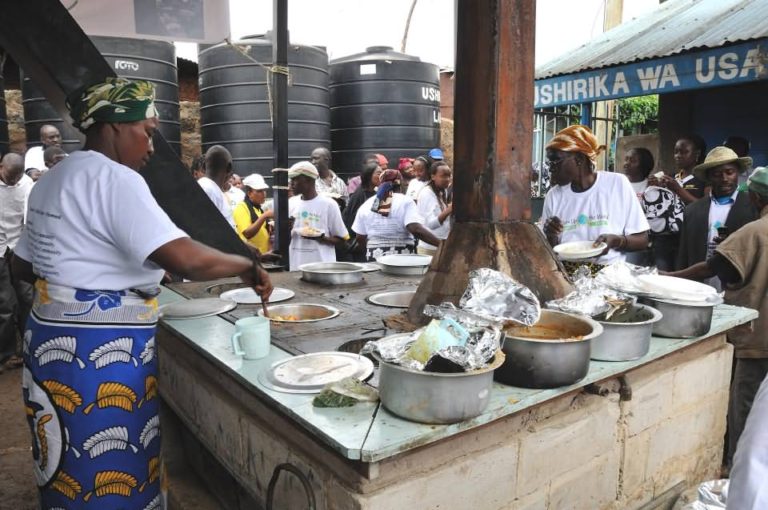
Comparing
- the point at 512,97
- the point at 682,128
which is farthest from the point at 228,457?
the point at 682,128

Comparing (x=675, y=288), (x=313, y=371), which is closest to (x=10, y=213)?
(x=313, y=371)

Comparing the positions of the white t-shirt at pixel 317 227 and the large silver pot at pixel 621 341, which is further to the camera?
the white t-shirt at pixel 317 227

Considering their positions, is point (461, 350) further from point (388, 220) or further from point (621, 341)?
point (388, 220)

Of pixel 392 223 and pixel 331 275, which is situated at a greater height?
pixel 392 223

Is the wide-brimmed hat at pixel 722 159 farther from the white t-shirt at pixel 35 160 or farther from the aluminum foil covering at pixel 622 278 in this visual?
the white t-shirt at pixel 35 160

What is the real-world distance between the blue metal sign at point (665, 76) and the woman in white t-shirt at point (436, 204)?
127 cm

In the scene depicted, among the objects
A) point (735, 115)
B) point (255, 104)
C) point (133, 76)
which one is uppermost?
point (133, 76)

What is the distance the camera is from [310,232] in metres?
5.17

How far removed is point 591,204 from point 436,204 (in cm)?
227

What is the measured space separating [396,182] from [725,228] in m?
3.11

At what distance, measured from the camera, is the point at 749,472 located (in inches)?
31.6

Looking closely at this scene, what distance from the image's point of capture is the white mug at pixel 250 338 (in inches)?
82.7

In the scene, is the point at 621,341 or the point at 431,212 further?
the point at 431,212

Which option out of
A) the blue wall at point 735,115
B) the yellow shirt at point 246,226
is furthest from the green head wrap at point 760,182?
the blue wall at point 735,115
